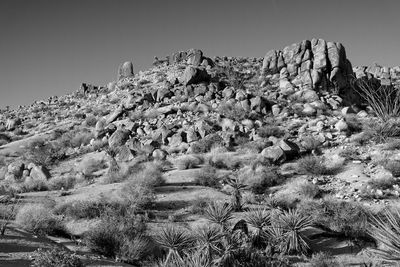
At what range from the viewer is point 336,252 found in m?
11.1

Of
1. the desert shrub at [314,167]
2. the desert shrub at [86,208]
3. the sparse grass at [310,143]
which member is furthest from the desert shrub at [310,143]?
the desert shrub at [86,208]

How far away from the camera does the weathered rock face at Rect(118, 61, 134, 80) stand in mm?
52719

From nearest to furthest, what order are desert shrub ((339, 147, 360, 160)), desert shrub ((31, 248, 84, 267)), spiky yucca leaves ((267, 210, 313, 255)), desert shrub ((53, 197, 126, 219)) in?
desert shrub ((31, 248, 84, 267)) → spiky yucca leaves ((267, 210, 313, 255)) → desert shrub ((53, 197, 126, 219)) → desert shrub ((339, 147, 360, 160))

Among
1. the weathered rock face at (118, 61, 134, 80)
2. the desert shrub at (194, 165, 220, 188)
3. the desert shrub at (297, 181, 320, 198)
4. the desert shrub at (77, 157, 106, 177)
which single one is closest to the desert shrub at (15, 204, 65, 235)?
the desert shrub at (194, 165, 220, 188)

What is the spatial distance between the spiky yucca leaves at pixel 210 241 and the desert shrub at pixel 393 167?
34.9 ft

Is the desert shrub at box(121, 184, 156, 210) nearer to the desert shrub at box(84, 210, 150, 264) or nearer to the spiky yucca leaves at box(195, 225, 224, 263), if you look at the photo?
the desert shrub at box(84, 210, 150, 264)

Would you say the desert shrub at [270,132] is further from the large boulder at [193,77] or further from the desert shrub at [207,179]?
the large boulder at [193,77]

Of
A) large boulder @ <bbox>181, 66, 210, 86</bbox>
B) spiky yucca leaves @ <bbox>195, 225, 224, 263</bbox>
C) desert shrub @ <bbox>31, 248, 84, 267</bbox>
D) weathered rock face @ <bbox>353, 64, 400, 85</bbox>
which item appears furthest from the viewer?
weathered rock face @ <bbox>353, 64, 400, 85</bbox>

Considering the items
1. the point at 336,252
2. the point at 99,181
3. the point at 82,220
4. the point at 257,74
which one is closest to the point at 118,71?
the point at 257,74

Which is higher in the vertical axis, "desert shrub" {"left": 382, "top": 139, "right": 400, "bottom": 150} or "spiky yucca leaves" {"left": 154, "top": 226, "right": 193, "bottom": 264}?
"desert shrub" {"left": 382, "top": 139, "right": 400, "bottom": 150}

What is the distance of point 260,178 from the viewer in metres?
16.7

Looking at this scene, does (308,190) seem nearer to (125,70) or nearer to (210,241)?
(210,241)

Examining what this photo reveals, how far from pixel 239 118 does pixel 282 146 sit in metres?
6.71

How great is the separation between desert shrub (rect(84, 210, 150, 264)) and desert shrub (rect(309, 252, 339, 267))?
4.94m
